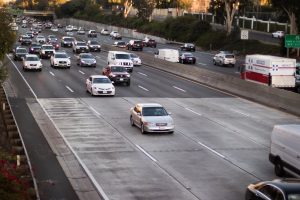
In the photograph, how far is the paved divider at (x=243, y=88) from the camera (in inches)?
1390

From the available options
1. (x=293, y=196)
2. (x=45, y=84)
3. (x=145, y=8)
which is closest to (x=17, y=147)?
(x=293, y=196)

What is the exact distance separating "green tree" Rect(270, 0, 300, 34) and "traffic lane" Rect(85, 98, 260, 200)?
38.8 meters

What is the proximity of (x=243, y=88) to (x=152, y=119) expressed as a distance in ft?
52.4

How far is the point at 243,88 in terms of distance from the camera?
4181cm

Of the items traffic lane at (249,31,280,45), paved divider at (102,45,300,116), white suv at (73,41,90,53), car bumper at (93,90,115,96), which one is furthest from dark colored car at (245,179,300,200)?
traffic lane at (249,31,280,45)

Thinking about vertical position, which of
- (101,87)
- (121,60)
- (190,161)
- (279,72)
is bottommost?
(190,161)

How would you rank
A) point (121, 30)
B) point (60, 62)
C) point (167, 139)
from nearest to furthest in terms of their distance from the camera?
point (167, 139), point (60, 62), point (121, 30)

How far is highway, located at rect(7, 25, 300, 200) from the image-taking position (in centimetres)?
1903

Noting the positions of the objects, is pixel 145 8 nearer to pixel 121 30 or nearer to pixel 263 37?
pixel 121 30

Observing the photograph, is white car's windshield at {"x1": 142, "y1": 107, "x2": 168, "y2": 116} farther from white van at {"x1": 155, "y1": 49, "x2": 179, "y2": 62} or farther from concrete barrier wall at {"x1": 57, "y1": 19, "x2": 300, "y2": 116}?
white van at {"x1": 155, "y1": 49, "x2": 179, "y2": 62}

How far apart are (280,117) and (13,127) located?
14.8 meters

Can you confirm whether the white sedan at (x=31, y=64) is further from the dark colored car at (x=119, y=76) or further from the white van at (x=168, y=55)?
the white van at (x=168, y=55)

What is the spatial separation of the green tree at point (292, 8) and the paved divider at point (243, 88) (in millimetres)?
18100

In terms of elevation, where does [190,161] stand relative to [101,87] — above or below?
below
